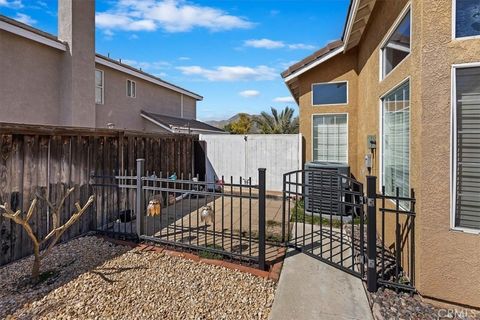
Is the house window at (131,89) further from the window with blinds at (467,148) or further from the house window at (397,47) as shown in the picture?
the window with blinds at (467,148)

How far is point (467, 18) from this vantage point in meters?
3.13

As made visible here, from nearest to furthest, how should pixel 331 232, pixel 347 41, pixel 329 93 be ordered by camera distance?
pixel 331 232, pixel 347 41, pixel 329 93

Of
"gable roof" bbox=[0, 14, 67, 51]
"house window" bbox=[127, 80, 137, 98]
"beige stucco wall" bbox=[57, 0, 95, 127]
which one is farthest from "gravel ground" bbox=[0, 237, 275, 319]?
"house window" bbox=[127, 80, 137, 98]

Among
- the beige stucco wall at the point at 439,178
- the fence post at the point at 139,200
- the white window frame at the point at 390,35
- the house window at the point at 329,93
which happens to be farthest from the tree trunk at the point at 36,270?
the house window at the point at 329,93

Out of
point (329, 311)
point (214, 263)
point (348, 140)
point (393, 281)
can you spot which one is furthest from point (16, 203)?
point (348, 140)

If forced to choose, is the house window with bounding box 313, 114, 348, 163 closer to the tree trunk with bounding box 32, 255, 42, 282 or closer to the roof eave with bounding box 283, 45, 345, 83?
the roof eave with bounding box 283, 45, 345, 83

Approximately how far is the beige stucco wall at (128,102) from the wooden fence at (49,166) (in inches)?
235

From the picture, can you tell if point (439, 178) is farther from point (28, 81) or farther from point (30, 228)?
point (28, 81)

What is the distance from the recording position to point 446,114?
126 inches

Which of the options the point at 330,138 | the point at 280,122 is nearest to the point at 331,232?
the point at 330,138

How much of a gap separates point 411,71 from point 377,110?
2.19 meters

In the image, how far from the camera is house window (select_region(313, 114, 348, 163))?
8594mm

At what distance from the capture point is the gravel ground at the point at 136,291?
10.4 ft

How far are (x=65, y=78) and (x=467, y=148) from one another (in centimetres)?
1137
